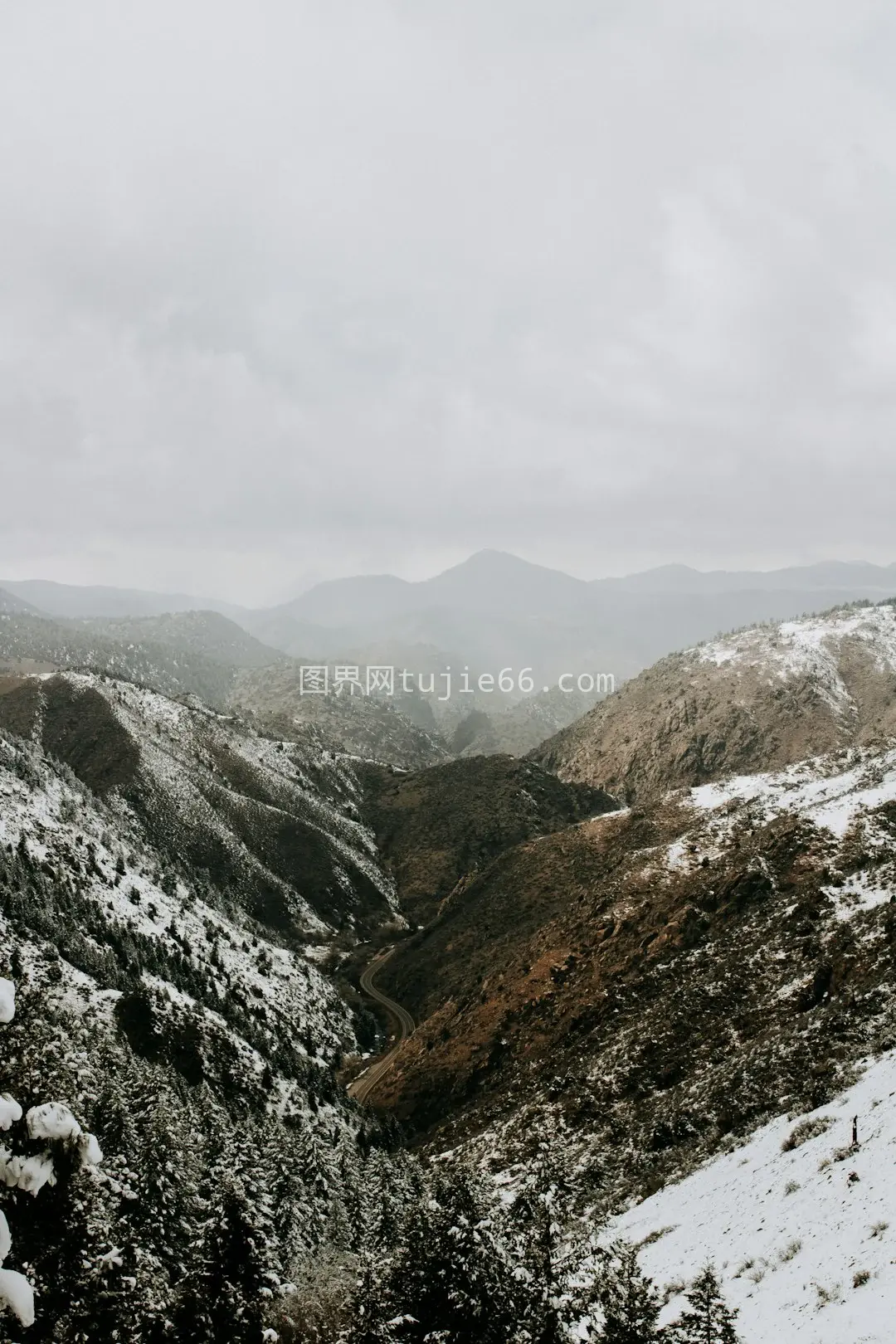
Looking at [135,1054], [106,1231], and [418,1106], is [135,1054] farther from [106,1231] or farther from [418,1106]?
[106,1231]

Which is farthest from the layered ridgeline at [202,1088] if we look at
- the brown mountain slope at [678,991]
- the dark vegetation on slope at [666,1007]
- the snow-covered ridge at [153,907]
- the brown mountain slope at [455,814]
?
the brown mountain slope at [678,991]

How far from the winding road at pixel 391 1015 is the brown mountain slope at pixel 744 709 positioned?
78124 mm

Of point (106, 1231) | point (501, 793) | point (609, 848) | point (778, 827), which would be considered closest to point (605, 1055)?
point (778, 827)

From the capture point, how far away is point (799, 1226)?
1545cm

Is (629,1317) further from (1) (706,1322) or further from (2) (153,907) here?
(2) (153,907)

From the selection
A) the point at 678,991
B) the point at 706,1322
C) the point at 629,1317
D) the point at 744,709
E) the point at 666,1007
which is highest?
the point at 706,1322

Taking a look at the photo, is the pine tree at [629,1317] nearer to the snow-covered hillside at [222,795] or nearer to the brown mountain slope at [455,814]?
the snow-covered hillside at [222,795]

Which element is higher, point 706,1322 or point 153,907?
point 706,1322

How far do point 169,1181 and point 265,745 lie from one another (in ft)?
396

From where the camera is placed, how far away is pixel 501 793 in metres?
134

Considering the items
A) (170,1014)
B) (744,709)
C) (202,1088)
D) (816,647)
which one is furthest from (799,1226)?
(816,647)

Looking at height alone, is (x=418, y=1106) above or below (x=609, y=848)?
below

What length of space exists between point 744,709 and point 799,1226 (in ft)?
474

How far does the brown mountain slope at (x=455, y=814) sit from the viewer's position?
4633 inches
